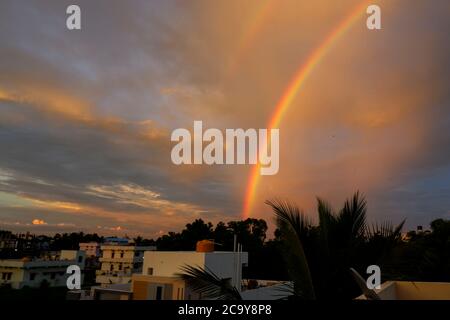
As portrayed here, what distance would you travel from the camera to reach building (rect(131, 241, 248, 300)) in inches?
582

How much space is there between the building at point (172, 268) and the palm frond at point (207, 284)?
33.8 feet

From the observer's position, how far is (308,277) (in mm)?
3793

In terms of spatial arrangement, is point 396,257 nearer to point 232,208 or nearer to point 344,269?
point 344,269

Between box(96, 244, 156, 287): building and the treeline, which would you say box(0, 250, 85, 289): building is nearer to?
the treeline

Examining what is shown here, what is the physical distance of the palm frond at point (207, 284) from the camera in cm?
346

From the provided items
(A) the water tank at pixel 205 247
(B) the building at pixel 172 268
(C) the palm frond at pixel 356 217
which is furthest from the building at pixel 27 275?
(A) the water tank at pixel 205 247

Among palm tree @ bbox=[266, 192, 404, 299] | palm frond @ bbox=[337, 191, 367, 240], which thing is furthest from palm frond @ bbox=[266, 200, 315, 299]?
palm frond @ bbox=[337, 191, 367, 240]

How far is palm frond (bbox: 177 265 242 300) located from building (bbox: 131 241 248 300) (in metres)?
10.3

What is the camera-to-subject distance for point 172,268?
56.9 feet

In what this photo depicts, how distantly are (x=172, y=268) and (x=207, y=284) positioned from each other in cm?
1460

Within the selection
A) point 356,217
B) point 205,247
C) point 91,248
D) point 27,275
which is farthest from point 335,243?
point 91,248
